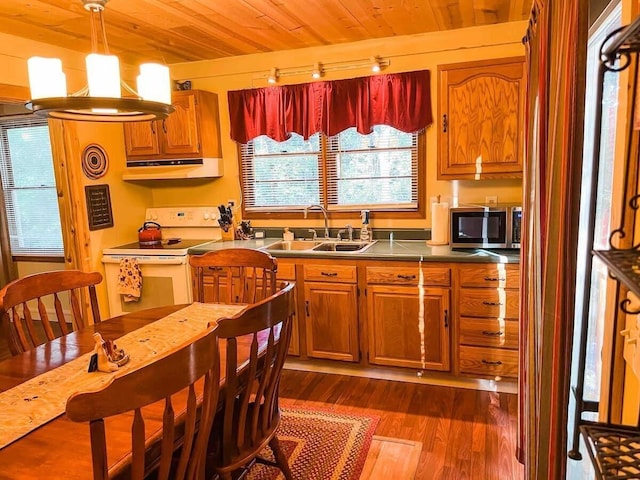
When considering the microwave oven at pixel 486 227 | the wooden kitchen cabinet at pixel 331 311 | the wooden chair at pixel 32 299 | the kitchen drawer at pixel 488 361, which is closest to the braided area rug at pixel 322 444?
the wooden kitchen cabinet at pixel 331 311

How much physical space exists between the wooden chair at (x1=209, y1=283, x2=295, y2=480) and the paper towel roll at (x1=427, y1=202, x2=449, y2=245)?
182 centimetres

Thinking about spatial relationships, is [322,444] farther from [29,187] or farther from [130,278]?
[29,187]

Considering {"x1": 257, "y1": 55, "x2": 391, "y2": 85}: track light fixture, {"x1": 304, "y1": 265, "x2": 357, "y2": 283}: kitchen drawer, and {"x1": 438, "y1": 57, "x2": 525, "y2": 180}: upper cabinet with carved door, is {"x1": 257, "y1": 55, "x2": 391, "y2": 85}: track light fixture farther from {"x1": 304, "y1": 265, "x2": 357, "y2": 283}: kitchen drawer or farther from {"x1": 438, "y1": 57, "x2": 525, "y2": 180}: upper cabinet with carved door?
{"x1": 304, "y1": 265, "x2": 357, "y2": 283}: kitchen drawer

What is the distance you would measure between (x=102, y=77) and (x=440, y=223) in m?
2.30

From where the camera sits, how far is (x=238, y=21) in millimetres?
2918

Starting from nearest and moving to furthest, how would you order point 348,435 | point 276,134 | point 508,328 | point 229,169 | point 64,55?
point 348,435
point 508,328
point 64,55
point 276,134
point 229,169

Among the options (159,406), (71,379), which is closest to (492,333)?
(159,406)

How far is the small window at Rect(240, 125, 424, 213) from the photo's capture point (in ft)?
11.8

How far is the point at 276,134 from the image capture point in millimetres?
3740

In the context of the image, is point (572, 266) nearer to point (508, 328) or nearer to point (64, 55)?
point (508, 328)

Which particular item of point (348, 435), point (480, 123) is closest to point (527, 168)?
point (480, 123)

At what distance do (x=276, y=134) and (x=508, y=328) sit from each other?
218 cm

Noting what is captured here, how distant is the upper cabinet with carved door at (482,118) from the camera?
116 inches

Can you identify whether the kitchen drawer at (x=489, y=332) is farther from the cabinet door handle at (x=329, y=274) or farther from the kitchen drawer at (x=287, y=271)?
the kitchen drawer at (x=287, y=271)
